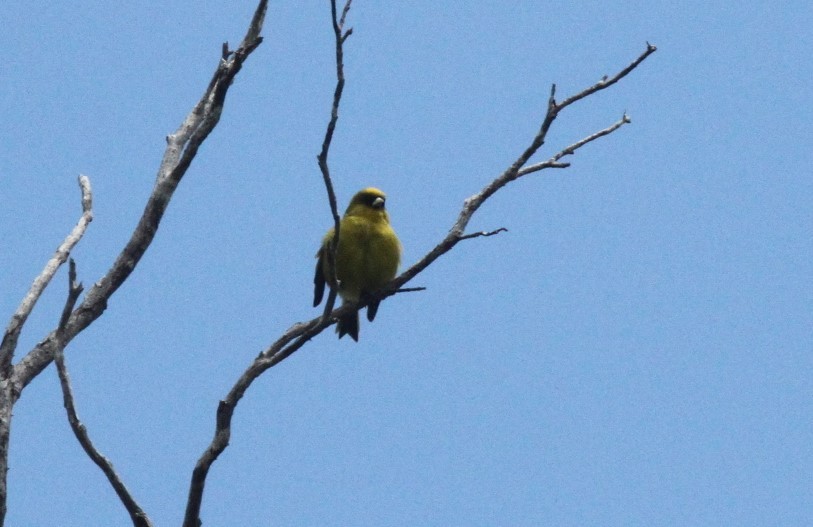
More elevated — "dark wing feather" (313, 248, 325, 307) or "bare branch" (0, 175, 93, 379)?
"dark wing feather" (313, 248, 325, 307)

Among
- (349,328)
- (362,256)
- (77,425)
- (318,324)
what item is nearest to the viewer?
(77,425)

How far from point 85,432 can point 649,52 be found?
2972 mm

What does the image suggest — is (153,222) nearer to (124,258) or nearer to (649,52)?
(124,258)

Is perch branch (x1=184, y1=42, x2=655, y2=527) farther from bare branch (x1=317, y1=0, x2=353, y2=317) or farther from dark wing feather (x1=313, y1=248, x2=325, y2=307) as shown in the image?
dark wing feather (x1=313, y1=248, x2=325, y2=307)

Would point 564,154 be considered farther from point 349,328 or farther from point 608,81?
point 349,328

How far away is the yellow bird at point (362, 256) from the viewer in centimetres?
775

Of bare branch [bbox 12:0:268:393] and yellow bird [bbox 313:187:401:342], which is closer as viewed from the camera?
bare branch [bbox 12:0:268:393]

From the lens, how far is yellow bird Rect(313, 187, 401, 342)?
7754 mm

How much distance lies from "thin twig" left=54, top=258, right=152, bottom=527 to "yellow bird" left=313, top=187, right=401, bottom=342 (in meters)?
2.98

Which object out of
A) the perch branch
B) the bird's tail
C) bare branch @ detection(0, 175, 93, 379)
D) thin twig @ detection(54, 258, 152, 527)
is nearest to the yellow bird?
the bird's tail

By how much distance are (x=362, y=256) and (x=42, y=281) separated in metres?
2.89

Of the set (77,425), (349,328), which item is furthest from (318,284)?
(77,425)

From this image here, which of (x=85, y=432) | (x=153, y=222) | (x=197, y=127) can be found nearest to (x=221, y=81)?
(x=197, y=127)

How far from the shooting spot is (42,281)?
17.1 ft
